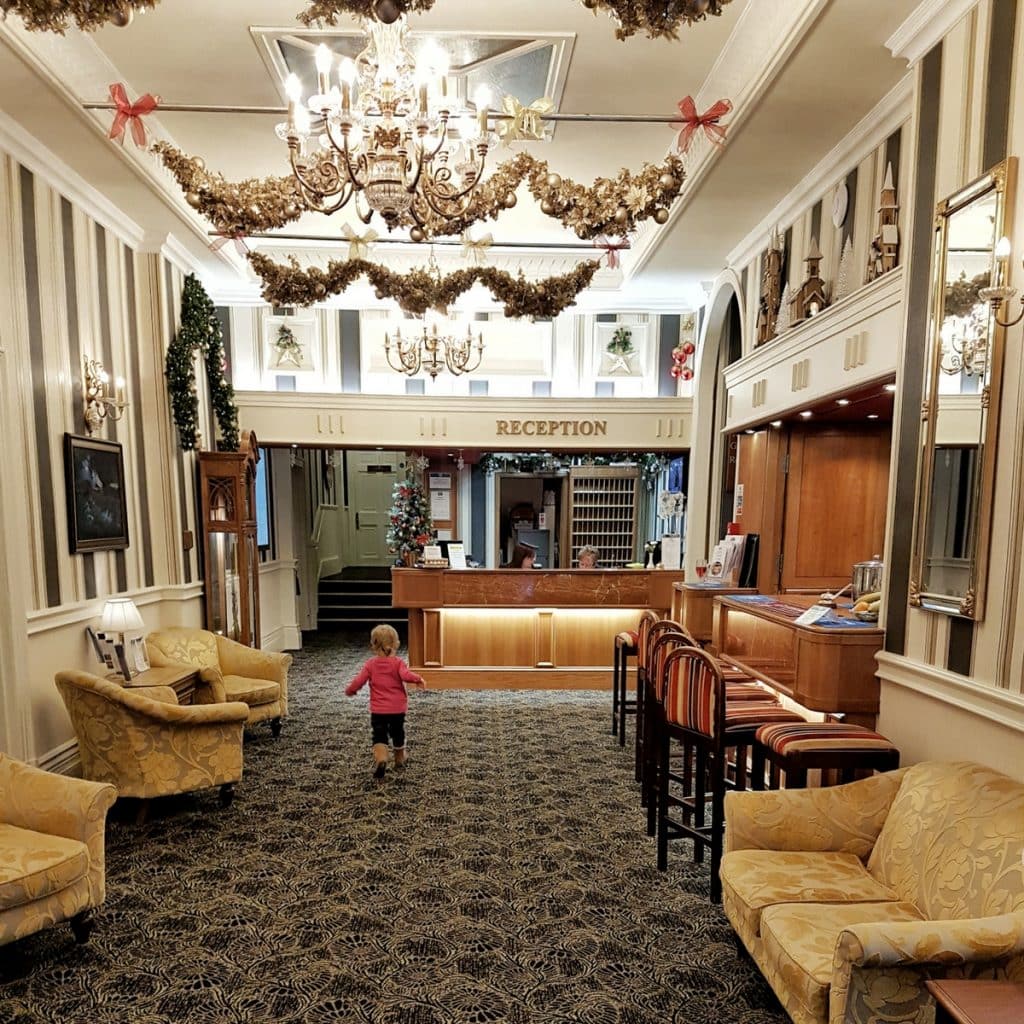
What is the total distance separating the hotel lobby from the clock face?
18 millimetres

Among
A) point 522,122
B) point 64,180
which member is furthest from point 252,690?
point 522,122

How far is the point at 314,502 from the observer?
10531mm

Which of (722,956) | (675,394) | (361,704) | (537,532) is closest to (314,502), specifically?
(537,532)

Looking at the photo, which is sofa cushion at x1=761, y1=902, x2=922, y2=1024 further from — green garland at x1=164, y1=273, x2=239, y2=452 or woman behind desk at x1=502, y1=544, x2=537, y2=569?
green garland at x1=164, y1=273, x2=239, y2=452

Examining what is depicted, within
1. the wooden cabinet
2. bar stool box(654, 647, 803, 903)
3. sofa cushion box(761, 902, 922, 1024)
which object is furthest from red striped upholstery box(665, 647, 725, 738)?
the wooden cabinet

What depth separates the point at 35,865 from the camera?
7.88 ft

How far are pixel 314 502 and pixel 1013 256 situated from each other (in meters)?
9.70

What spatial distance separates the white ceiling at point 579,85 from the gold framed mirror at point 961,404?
3.19 feet

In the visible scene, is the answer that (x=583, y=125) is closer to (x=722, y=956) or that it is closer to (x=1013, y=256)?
(x=1013, y=256)

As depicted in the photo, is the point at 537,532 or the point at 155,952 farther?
the point at 537,532

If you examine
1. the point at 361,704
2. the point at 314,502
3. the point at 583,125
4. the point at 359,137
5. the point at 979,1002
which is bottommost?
the point at 361,704

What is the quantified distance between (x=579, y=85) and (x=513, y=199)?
51.6 inches

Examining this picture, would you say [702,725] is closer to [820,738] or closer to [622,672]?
[820,738]

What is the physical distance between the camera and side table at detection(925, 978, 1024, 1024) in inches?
56.7
